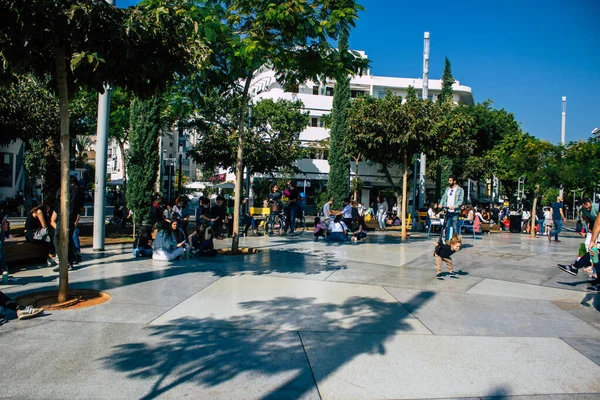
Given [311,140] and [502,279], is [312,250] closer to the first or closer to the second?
[502,279]

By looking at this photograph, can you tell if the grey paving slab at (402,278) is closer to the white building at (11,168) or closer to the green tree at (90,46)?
the green tree at (90,46)

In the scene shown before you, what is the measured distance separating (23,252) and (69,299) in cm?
326

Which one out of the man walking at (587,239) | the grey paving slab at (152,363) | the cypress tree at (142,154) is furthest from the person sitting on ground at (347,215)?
the grey paving slab at (152,363)

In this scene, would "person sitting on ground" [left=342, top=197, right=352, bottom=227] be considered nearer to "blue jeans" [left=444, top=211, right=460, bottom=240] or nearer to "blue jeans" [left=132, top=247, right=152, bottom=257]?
"blue jeans" [left=444, top=211, right=460, bottom=240]

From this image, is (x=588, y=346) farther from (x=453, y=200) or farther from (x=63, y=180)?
(x=453, y=200)

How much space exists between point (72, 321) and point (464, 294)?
5.75 m

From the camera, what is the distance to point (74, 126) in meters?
18.8

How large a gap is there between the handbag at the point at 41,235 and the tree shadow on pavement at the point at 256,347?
491 centimetres

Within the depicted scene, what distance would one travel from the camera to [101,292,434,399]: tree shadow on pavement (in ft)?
12.9

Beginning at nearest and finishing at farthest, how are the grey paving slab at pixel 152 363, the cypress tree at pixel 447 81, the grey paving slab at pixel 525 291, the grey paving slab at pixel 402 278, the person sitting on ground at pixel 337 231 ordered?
the grey paving slab at pixel 152 363 → the grey paving slab at pixel 525 291 → the grey paving slab at pixel 402 278 → the person sitting on ground at pixel 337 231 → the cypress tree at pixel 447 81

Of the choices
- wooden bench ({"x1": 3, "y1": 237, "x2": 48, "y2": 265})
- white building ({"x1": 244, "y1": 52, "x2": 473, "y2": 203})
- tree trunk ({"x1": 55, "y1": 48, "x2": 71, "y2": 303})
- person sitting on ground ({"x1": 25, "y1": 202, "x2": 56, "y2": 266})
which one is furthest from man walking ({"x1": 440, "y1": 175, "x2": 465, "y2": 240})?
white building ({"x1": 244, "y1": 52, "x2": 473, "y2": 203})

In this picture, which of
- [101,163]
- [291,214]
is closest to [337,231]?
[291,214]

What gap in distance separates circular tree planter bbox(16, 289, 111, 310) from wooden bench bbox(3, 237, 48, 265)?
7.64 feet

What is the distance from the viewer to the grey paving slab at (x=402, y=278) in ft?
27.2
